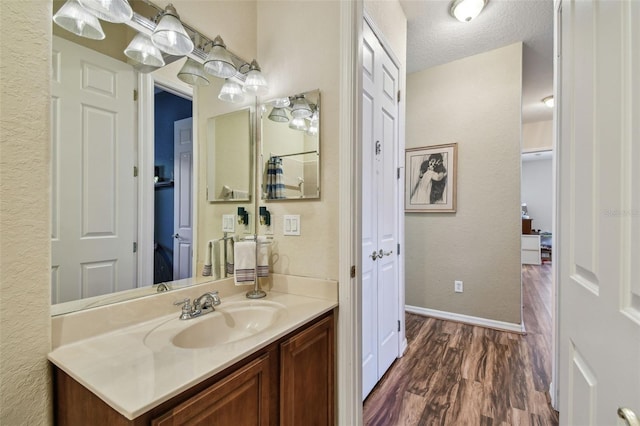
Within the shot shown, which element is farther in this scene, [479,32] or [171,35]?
[479,32]

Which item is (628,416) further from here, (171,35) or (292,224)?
(171,35)

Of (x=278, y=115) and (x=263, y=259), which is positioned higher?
(x=278, y=115)

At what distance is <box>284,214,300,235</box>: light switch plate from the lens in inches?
57.7

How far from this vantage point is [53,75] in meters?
0.89

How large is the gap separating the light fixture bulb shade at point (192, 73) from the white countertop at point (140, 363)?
1.10 meters

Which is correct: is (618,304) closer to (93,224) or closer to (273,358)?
(273,358)

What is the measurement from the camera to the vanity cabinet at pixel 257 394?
2.26 ft

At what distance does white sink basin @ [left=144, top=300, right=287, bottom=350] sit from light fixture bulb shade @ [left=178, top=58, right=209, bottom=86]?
1086 millimetres

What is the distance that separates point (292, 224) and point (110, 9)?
1115mm

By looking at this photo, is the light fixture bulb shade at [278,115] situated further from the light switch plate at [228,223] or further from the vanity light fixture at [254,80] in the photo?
the light switch plate at [228,223]

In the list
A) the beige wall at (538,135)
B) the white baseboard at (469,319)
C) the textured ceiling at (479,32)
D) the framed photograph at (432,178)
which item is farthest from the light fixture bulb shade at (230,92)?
the beige wall at (538,135)

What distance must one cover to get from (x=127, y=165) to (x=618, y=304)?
151 centimetres

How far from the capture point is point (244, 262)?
4.53 ft

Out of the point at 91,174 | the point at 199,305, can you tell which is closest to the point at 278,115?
the point at 91,174
